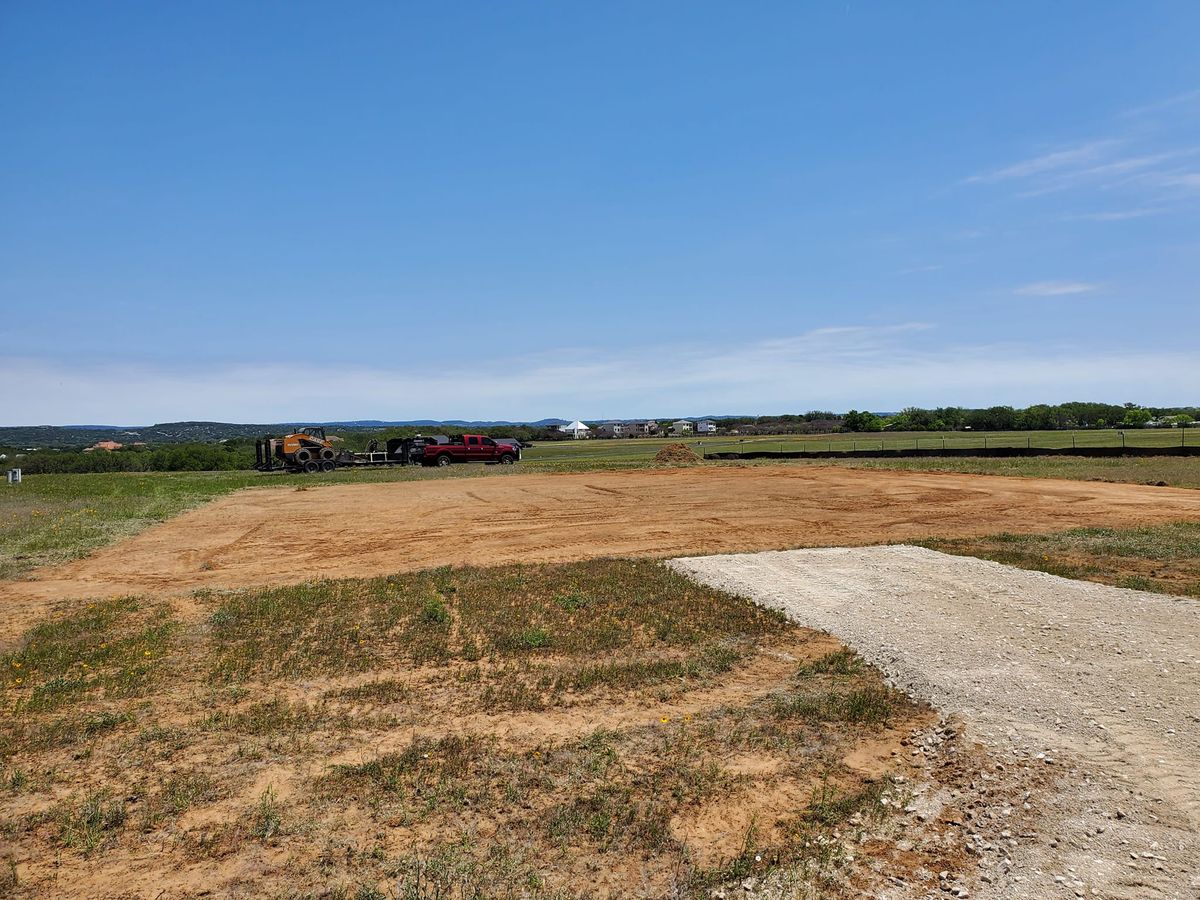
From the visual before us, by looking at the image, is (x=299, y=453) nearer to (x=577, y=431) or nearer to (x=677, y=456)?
(x=677, y=456)

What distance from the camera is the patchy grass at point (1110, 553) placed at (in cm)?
1104

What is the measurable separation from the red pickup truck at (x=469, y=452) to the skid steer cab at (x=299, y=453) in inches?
205

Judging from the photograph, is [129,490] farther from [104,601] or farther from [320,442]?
[104,601]

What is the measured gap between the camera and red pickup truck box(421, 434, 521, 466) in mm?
41812

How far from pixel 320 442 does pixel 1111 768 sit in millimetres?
40596

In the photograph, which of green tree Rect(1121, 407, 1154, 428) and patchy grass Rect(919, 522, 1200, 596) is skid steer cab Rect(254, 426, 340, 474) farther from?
green tree Rect(1121, 407, 1154, 428)

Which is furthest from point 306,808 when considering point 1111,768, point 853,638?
point 853,638

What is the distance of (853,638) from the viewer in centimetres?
866

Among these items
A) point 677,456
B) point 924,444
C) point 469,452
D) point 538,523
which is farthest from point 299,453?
point 924,444

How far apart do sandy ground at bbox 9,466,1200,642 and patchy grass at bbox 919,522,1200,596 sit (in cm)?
138

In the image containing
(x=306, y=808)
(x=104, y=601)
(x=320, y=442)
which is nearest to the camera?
(x=306, y=808)

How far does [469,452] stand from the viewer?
4238 centimetres

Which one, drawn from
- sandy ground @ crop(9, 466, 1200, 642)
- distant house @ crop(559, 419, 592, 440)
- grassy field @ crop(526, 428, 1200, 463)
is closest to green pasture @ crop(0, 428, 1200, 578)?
sandy ground @ crop(9, 466, 1200, 642)

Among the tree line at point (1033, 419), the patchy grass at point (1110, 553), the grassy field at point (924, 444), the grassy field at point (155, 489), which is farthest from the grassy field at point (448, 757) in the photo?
the tree line at point (1033, 419)
